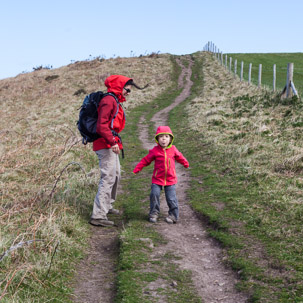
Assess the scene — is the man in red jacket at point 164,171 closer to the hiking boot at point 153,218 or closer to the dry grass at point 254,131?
the hiking boot at point 153,218

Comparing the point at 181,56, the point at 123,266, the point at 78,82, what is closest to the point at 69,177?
the point at 123,266

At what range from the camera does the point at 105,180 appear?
6227 mm

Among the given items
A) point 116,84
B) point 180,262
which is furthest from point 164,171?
point 180,262

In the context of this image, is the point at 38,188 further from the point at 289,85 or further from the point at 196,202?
the point at 289,85

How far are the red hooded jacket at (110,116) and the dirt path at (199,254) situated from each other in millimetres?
1590

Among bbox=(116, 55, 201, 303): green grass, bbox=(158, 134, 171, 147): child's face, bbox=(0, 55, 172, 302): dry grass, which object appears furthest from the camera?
bbox=(158, 134, 171, 147): child's face

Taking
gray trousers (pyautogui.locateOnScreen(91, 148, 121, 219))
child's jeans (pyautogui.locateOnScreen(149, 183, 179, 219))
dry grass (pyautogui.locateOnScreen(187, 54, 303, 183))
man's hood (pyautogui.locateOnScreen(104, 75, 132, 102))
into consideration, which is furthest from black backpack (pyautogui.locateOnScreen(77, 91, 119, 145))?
dry grass (pyautogui.locateOnScreen(187, 54, 303, 183))

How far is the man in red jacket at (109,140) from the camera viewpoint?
5723 millimetres

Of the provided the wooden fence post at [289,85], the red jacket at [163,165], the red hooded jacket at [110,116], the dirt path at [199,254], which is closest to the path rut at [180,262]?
the dirt path at [199,254]

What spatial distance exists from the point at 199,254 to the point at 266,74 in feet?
115

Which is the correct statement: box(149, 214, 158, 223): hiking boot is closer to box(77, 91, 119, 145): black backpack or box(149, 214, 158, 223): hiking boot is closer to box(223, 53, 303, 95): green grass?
box(77, 91, 119, 145): black backpack

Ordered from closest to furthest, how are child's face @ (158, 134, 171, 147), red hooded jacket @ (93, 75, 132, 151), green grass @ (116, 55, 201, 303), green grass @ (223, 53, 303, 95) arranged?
green grass @ (116, 55, 201, 303) → red hooded jacket @ (93, 75, 132, 151) → child's face @ (158, 134, 171, 147) → green grass @ (223, 53, 303, 95)

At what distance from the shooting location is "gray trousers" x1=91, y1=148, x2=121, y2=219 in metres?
6.12

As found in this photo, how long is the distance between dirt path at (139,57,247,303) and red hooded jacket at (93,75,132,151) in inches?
62.6
